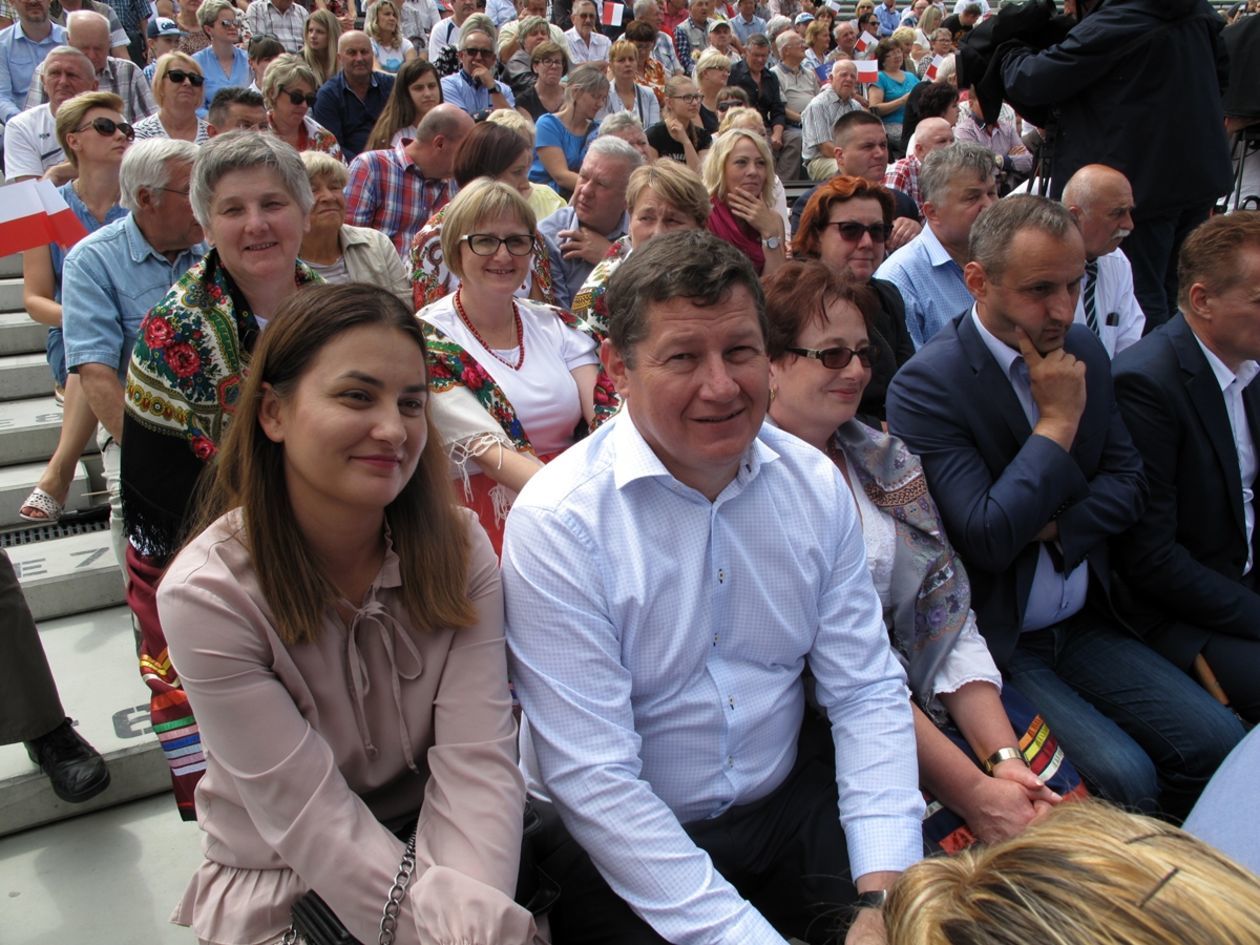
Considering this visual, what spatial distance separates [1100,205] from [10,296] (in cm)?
494

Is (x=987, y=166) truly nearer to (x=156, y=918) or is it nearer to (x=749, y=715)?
(x=749, y=715)

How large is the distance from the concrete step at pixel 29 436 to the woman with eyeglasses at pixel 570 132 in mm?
3102

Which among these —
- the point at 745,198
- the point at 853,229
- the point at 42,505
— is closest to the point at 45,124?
the point at 42,505

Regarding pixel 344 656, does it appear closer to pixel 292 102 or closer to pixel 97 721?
pixel 97 721

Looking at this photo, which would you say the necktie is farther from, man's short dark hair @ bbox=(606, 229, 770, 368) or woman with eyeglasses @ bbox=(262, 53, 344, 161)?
woman with eyeglasses @ bbox=(262, 53, 344, 161)

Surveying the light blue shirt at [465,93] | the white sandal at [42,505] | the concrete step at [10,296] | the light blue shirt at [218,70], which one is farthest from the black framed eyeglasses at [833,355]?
the light blue shirt at [218,70]

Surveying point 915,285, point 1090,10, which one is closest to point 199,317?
point 915,285

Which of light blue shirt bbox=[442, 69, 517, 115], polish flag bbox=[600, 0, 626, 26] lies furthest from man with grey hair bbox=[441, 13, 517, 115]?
polish flag bbox=[600, 0, 626, 26]

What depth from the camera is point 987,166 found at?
392 centimetres

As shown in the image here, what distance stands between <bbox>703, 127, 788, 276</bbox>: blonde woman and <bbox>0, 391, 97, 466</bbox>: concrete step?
2.79 m

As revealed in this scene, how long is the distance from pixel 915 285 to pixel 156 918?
10.4 feet

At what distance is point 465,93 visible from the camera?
284 inches

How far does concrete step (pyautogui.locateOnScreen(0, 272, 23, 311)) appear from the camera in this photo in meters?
4.89

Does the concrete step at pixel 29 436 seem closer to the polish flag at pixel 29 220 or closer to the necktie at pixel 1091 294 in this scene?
the polish flag at pixel 29 220
